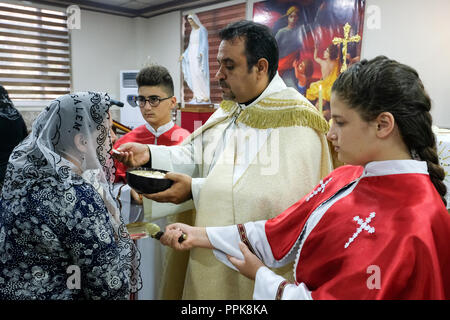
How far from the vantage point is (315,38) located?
5.03 metres

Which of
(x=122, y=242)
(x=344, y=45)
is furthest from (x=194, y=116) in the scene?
(x=122, y=242)

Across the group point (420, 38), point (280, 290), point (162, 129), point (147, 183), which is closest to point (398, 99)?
point (280, 290)

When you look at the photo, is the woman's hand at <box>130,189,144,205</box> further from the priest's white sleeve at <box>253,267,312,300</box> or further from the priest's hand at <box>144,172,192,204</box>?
the priest's white sleeve at <box>253,267,312,300</box>

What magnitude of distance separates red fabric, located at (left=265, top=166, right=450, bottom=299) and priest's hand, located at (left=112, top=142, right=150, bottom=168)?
1.19 metres

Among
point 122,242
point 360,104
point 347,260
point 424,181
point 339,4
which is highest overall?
point 339,4

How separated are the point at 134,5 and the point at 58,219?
23.9 ft

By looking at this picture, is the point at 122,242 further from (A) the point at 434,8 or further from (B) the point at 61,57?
(B) the point at 61,57

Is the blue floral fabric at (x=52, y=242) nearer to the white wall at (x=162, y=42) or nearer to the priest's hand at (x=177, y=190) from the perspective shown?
the priest's hand at (x=177, y=190)

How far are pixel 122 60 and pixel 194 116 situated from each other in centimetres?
365

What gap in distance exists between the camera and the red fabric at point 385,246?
87cm

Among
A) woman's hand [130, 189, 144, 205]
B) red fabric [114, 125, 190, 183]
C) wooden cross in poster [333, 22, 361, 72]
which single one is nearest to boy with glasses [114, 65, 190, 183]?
red fabric [114, 125, 190, 183]

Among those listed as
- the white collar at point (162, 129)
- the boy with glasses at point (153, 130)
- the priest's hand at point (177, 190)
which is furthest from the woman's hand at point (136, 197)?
the white collar at point (162, 129)

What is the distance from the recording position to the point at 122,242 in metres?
1.47

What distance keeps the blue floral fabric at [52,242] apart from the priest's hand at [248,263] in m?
0.49
